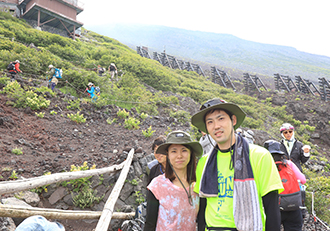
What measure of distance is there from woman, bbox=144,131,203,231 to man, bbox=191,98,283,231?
0.96 feet

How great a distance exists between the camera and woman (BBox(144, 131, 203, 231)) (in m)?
2.12

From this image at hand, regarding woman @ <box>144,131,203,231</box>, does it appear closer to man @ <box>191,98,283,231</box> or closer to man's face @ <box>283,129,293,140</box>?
man @ <box>191,98,283,231</box>

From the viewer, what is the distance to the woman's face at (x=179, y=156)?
2.22 metres

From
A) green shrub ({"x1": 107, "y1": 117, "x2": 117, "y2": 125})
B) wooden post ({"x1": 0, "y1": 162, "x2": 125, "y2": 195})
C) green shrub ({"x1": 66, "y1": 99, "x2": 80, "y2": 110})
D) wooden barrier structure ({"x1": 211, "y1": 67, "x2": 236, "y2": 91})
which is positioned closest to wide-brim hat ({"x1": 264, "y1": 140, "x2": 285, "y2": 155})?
wooden post ({"x1": 0, "y1": 162, "x2": 125, "y2": 195})

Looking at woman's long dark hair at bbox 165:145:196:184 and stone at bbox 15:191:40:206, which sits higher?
woman's long dark hair at bbox 165:145:196:184

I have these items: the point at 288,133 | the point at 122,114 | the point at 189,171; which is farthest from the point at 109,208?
the point at 122,114

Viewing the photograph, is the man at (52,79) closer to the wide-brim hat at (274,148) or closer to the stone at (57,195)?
the stone at (57,195)

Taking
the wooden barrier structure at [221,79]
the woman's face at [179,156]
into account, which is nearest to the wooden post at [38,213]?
the woman's face at [179,156]

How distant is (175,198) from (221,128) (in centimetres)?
98

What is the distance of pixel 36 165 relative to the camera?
16.5 ft

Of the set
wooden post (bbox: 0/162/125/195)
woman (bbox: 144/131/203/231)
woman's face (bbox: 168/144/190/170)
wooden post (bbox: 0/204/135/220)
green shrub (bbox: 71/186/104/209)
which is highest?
woman's face (bbox: 168/144/190/170)

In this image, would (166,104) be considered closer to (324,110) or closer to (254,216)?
(254,216)

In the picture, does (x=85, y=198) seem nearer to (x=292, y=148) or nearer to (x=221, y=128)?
(x=221, y=128)

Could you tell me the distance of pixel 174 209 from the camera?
83.7 inches
